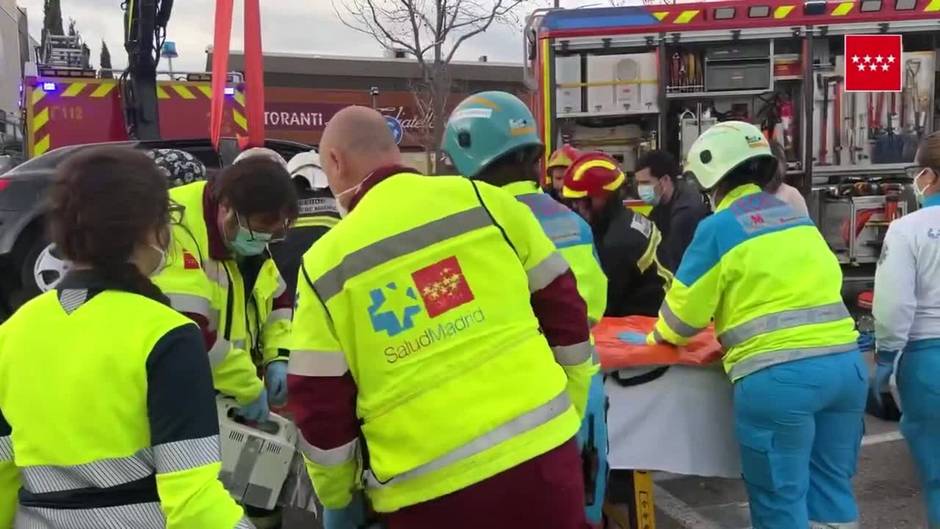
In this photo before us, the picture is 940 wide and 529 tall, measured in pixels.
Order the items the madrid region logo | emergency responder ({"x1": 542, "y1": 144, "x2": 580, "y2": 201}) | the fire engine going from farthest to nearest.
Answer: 1. the fire engine
2. emergency responder ({"x1": 542, "y1": 144, "x2": 580, "y2": 201})
3. the madrid region logo

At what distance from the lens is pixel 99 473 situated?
1.68 meters

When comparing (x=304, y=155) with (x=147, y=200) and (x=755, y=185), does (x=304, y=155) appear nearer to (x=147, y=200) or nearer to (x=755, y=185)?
(x=755, y=185)

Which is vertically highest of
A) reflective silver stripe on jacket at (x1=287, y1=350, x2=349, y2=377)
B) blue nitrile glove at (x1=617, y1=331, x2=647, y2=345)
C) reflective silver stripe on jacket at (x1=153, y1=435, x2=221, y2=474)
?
reflective silver stripe on jacket at (x1=287, y1=350, x2=349, y2=377)

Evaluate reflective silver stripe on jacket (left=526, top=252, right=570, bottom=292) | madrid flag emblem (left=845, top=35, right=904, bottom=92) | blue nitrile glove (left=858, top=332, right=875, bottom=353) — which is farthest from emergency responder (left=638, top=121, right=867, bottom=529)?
madrid flag emblem (left=845, top=35, right=904, bottom=92)

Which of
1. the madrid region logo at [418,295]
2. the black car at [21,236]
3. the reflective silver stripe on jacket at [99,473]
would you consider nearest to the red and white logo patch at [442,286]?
the madrid region logo at [418,295]

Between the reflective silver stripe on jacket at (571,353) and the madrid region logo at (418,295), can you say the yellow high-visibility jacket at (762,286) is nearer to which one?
the reflective silver stripe on jacket at (571,353)

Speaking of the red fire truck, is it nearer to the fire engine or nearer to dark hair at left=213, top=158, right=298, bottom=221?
the fire engine

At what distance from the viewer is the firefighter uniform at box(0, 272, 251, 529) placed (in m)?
1.65

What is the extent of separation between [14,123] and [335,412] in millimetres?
14722

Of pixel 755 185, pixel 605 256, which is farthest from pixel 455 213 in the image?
pixel 605 256

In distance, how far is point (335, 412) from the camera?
199 cm

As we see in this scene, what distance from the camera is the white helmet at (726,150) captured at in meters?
3.46

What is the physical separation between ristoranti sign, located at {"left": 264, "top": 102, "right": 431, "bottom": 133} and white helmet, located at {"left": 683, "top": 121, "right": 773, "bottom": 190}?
23.4 meters

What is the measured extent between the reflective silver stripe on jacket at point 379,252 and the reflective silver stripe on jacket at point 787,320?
1724mm
